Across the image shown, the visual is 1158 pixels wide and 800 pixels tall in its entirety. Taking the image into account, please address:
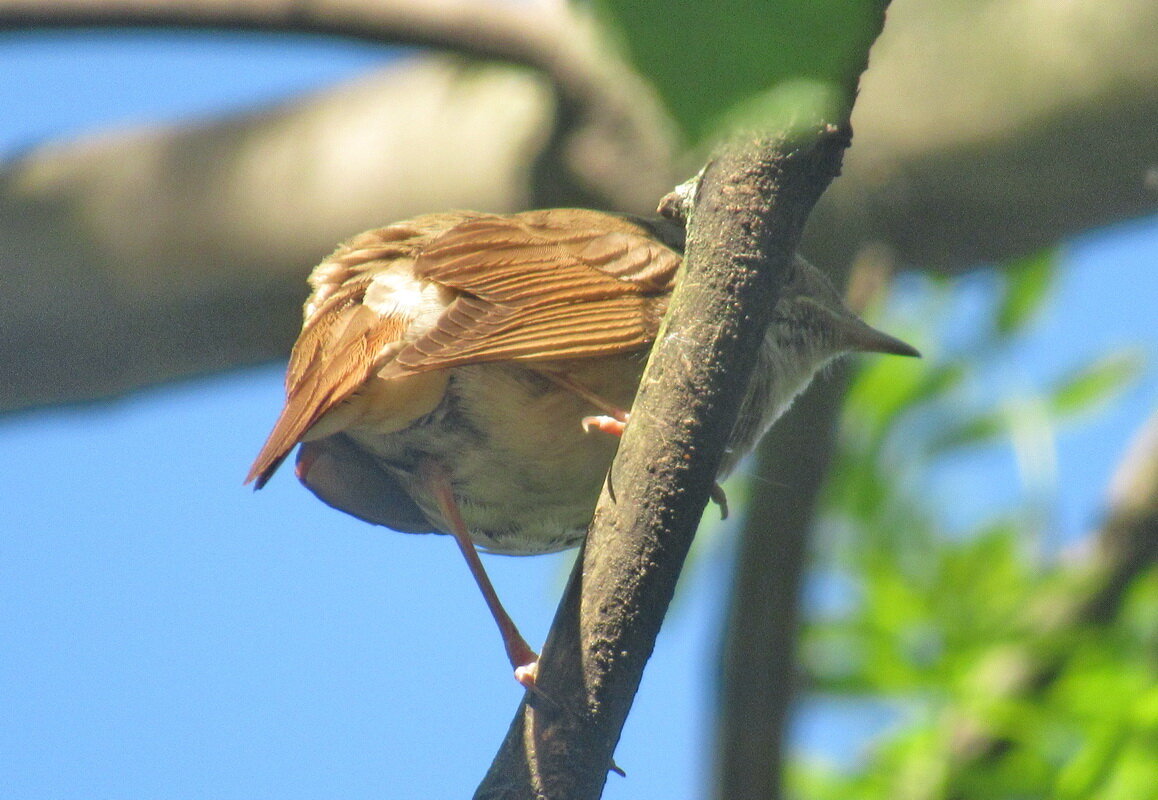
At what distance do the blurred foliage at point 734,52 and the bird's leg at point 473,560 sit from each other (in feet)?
8.71

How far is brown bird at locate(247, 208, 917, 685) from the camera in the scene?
2.85m

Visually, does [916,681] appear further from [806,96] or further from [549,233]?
[806,96]

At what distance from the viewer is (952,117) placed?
16.4ft

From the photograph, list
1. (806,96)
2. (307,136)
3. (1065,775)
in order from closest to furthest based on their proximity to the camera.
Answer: (806,96), (1065,775), (307,136)

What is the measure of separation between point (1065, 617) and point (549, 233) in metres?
2.99

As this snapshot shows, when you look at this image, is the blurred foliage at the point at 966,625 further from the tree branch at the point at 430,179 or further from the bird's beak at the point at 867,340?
the bird's beak at the point at 867,340

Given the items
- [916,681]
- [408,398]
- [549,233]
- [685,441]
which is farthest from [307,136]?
[685,441]

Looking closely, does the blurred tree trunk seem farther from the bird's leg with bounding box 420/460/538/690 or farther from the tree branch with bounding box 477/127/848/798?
the tree branch with bounding box 477/127/848/798

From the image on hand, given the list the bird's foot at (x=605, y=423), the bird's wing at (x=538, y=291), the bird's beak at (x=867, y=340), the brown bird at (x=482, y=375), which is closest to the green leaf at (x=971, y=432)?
the bird's beak at (x=867, y=340)

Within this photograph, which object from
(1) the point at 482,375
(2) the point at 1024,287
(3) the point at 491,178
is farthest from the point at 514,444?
(2) the point at 1024,287

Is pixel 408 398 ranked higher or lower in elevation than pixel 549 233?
lower

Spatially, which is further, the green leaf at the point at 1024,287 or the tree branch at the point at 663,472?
the green leaf at the point at 1024,287

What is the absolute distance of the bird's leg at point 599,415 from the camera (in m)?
2.97

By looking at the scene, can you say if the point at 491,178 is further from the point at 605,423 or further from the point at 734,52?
the point at 734,52
